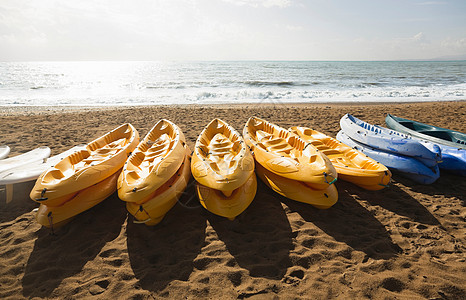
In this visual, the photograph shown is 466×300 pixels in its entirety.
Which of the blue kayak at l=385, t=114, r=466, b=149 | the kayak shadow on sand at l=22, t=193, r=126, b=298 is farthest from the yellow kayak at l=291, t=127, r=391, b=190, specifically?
the kayak shadow on sand at l=22, t=193, r=126, b=298

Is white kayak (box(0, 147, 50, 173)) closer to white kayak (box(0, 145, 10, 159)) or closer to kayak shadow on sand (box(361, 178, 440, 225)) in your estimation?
white kayak (box(0, 145, 10, 159))

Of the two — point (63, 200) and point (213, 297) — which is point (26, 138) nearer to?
point (63, 200)

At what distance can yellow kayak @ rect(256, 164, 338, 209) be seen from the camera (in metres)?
3.33

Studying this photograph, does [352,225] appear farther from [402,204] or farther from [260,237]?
[260,237]

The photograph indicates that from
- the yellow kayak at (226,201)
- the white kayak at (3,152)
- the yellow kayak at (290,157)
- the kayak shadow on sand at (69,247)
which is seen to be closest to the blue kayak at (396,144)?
the yellow kayak at (290,157)

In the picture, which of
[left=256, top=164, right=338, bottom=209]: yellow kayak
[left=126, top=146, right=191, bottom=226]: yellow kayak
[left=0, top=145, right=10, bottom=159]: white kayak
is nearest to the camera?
[left=126, top=146, right=191, bottom=226]: yellow kayak

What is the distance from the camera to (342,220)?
3.25 meters

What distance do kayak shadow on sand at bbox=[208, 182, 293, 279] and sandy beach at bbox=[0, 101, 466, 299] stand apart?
13mm

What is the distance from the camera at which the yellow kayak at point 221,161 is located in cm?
298

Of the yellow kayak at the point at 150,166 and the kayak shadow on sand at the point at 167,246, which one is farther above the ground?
the yellow kayak at the point at 150,166

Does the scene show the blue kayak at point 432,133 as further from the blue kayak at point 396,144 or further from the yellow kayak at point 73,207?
the yellow kayak at point 73,207

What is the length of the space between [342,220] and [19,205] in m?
4.98

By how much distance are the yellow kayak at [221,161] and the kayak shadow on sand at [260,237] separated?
0.48 meters

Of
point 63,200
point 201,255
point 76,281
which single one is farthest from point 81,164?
point 201,255
